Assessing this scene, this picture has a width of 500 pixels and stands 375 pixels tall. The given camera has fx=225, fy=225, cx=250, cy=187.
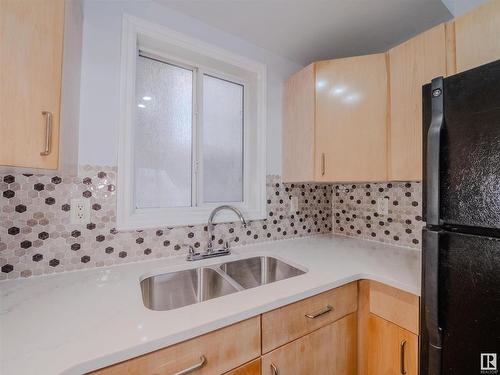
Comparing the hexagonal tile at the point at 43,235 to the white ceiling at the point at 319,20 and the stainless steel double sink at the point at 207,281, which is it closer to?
the stainless steel double sink at the point at 207,281

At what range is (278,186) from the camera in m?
1.71

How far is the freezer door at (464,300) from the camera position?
1.93 feet

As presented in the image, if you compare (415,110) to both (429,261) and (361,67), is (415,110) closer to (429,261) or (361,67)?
(361,67)

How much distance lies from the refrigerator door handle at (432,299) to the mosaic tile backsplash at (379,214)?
92 cm

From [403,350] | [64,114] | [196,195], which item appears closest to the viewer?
[64,114]

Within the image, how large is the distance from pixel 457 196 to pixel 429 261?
0.71 feet

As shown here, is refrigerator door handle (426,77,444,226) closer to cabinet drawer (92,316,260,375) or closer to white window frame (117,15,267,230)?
cabinet drawer (92,316,260,375)

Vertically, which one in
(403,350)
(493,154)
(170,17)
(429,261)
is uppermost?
(170,17)

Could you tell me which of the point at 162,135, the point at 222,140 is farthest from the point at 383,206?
the point at 162,135

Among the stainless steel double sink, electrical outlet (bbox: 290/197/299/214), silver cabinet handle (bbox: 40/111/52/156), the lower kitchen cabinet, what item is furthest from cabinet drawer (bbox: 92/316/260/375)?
electrical outlet (bbox: 290/197/299/214)

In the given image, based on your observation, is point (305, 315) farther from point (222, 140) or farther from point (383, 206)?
point (222, 140)

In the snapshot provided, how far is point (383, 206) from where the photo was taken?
1664 millimetres

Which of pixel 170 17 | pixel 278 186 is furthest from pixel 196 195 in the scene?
pixel 170 17

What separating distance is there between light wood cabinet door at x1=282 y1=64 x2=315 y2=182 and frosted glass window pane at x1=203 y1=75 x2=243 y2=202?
1.15 feet
